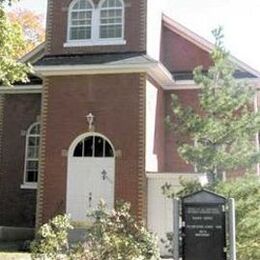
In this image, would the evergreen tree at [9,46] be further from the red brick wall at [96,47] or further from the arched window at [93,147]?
the red brick wall at [96,47]

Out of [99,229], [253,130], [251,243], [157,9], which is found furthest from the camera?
[157,9]

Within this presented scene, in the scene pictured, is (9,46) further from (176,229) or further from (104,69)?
(176,229)

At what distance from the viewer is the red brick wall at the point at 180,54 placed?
23156 mm

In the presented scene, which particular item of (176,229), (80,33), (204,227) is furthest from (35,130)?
(204,227)

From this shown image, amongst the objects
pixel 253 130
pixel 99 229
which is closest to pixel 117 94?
pixel 253 130

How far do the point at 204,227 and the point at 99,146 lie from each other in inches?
392

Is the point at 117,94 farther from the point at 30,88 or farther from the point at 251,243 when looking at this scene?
the point at 251,243

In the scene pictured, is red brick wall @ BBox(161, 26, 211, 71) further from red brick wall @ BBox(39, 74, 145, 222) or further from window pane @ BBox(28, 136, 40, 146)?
window pane @ BBox(28, 136, 40, 146)

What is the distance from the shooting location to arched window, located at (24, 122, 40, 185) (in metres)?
23.1

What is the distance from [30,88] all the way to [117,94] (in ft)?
17.6

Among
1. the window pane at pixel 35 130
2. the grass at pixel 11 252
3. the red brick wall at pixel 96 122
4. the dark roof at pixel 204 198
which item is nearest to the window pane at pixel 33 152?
the window pane at pixel 35 130

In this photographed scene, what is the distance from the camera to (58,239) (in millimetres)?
11602

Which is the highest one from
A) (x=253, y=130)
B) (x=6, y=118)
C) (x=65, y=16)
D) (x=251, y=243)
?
(x=65, y=16)

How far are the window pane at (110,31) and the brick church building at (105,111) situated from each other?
0.04 metres
